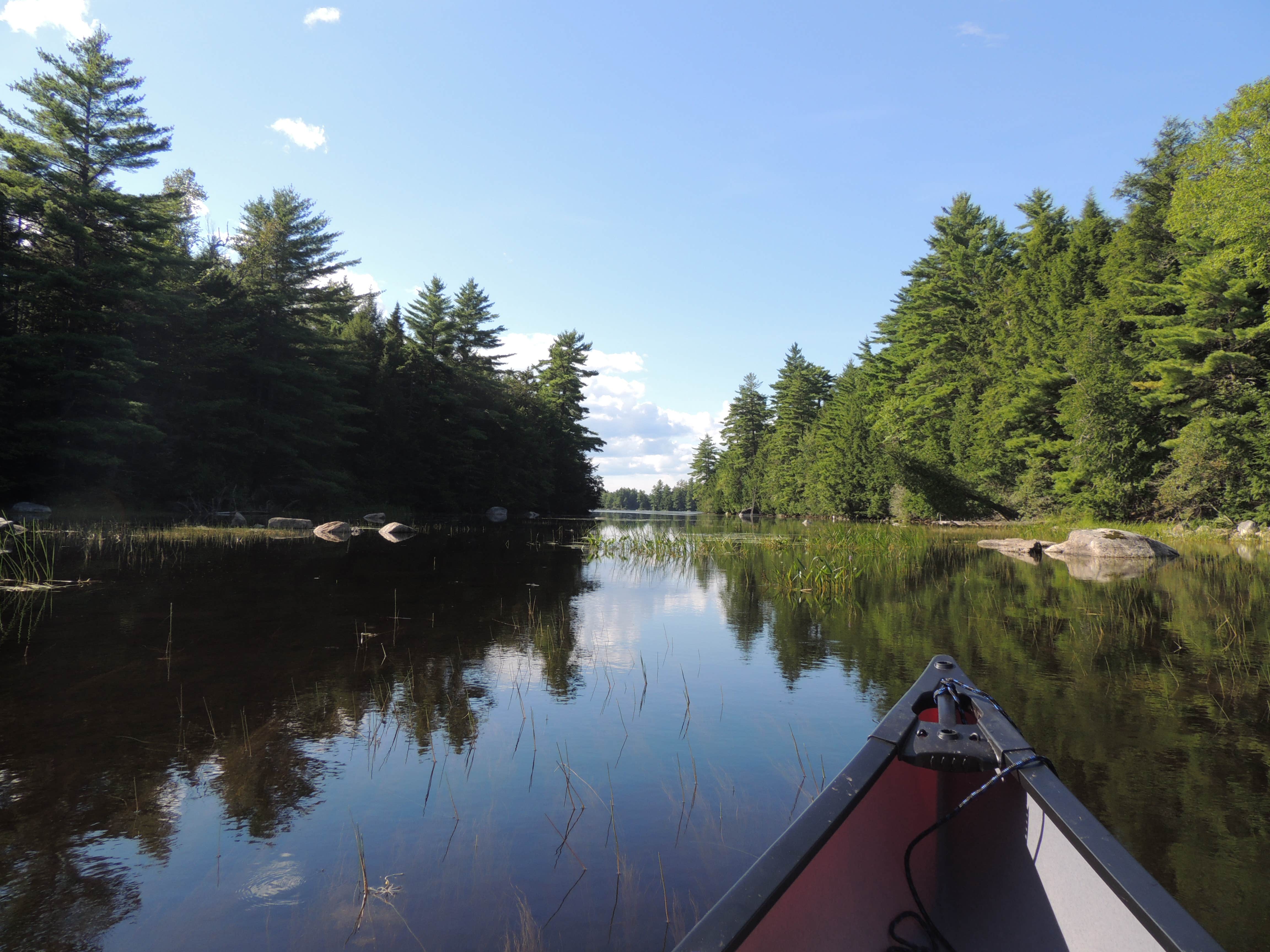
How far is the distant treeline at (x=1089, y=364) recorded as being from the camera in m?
21.4

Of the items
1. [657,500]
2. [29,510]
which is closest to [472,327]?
[29,510]

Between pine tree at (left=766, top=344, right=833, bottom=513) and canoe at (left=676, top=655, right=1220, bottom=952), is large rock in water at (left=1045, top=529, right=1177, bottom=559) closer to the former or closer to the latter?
canoe at (left=676, top=655, right=1220, bottom=952)

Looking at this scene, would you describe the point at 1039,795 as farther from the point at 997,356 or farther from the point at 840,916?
the point at 997,356

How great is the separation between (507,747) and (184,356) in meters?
→ 28.3

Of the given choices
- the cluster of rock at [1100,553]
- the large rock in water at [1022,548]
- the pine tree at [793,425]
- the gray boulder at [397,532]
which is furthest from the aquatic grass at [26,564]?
the pine tree at [793,425]

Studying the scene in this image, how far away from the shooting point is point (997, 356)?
112ft

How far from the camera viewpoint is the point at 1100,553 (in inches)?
694

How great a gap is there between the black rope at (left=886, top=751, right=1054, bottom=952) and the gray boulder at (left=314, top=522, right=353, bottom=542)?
69.0 feet

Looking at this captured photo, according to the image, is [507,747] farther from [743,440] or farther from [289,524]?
[743,440]

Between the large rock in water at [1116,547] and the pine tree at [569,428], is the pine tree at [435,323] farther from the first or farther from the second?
the large rock in water at [1116,547]

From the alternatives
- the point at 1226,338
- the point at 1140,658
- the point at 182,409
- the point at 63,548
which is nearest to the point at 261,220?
the point at 182,409

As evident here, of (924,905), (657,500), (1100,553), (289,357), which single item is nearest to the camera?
(924,905)

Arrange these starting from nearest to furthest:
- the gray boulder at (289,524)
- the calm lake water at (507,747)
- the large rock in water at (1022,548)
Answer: the calm lake water at (507,747) < the large rock in water at (1022,548) < the gray boulder at (289,524)

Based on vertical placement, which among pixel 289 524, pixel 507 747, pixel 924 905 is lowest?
pixel 507 747
